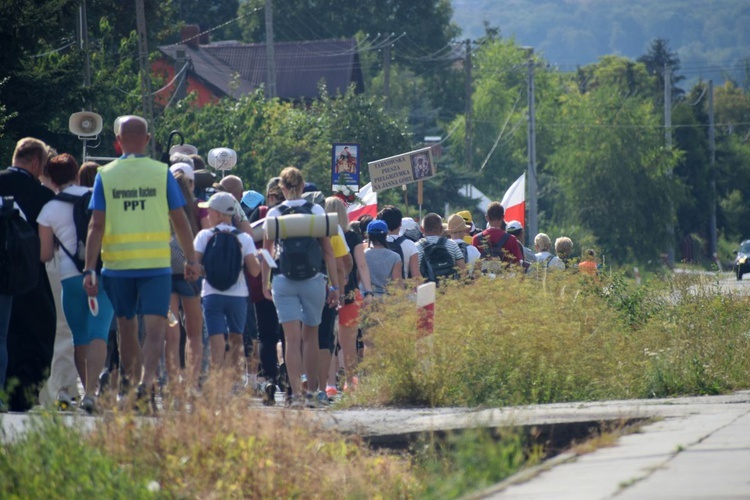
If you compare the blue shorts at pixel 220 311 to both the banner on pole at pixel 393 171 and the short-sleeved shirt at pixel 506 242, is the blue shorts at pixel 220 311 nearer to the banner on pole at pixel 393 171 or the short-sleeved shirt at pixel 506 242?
the short-sleeved shirt at pixel 506 242

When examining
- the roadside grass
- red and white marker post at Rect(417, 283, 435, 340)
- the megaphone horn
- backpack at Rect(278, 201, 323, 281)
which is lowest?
the roadside grass

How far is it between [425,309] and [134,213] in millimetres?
2523

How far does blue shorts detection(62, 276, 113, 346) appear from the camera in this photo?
9045 millimetres

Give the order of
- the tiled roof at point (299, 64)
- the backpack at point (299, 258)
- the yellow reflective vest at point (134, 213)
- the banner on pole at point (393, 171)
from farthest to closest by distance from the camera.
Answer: the tiled roof at point (299, 64) → the banner on pole at point (393, 171) → the backpack at point (299, 258) → the yellow reflective vest at point (134, 213)

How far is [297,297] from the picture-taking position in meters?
10.4

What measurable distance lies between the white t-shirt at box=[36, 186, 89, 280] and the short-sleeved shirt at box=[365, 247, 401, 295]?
13.3ft

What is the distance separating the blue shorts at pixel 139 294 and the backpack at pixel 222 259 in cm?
116

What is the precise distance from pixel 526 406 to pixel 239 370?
196cm

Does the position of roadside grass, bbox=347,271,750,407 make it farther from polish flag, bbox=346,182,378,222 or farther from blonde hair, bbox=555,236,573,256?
polish flag, bbox=346,182,378,222

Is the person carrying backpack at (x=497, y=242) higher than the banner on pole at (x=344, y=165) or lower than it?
lower

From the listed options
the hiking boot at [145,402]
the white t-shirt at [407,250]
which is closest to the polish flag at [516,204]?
the white t-shirt at [407,250]

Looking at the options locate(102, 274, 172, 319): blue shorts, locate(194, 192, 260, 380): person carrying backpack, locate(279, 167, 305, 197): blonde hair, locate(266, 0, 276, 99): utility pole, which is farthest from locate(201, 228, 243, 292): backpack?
locate(266, 0, 276, 99): utility pole

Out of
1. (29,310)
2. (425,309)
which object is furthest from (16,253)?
(425,309)

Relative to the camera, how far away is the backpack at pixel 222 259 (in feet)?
32.1
